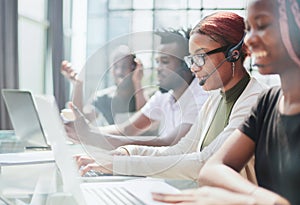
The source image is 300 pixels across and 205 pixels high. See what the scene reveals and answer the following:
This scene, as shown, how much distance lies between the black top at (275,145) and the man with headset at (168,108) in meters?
0.20

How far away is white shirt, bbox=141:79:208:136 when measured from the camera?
708mm

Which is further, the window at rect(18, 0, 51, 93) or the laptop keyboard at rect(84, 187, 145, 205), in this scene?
the window at rect(18, 0, 51, 93)

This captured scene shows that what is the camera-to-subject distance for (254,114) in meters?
0.50

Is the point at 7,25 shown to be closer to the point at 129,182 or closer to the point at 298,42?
the point at 129,182

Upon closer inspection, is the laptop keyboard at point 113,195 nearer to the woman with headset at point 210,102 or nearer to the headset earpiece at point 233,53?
the woman with headset at point 210,102

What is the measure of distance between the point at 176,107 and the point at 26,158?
0.40 metres

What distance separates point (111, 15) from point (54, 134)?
2.56 meters

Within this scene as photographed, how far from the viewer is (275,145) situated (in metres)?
0.46

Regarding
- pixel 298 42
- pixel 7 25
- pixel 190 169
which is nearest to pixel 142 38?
pixel 190 169

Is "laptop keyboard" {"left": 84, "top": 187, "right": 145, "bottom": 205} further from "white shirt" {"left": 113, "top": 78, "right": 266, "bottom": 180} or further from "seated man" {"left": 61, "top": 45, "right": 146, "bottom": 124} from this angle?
"seated man" {"left": 61, "top": 45, "right": 146, "bottom": 124}

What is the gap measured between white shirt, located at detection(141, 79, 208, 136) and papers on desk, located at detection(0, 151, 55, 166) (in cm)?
23

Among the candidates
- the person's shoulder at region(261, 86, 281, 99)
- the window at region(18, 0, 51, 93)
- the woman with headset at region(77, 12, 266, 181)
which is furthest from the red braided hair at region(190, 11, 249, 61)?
the window at region(18, 0, 51, 93)

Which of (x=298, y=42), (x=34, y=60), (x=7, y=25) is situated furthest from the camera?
(x=34, y=60)

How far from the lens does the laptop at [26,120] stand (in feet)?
4.02
